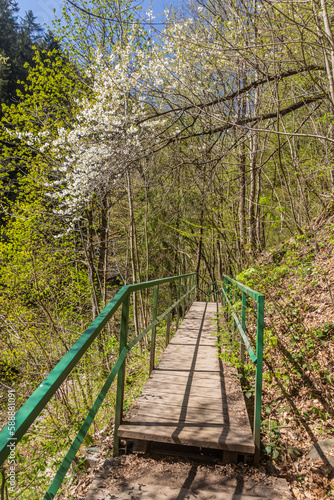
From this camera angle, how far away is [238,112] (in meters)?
Answer: 6.21

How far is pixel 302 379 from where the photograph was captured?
3594 mm

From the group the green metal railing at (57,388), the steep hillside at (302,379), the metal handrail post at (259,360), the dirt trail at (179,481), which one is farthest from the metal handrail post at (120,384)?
the steep hillside at (302,379)

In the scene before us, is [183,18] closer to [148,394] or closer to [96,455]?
[148,394]

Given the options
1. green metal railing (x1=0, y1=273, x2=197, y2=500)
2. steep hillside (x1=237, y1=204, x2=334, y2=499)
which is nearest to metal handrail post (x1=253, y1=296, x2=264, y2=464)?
steep hillside (x1=237, y1=204, x2=334, y2=499)

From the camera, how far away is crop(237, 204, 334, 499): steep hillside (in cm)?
249

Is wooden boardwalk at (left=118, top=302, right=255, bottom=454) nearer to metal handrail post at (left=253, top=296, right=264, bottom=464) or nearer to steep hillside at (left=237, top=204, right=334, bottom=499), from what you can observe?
metal handrail post at (left=253, top=296, right=264, bottom=464)

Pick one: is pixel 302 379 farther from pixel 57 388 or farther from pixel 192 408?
pixel 57 388

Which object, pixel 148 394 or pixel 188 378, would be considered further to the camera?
pixel 188 378

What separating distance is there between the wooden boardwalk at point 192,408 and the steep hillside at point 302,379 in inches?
13.4

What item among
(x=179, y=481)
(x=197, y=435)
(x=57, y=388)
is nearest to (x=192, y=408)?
(x=197, y=435)

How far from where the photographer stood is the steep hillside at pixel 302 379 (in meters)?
2.49

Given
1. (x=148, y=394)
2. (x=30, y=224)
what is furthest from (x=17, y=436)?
(x=30, y=224)

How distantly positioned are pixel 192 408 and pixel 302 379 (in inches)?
54.1

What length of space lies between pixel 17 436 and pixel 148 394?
2.65 metres
